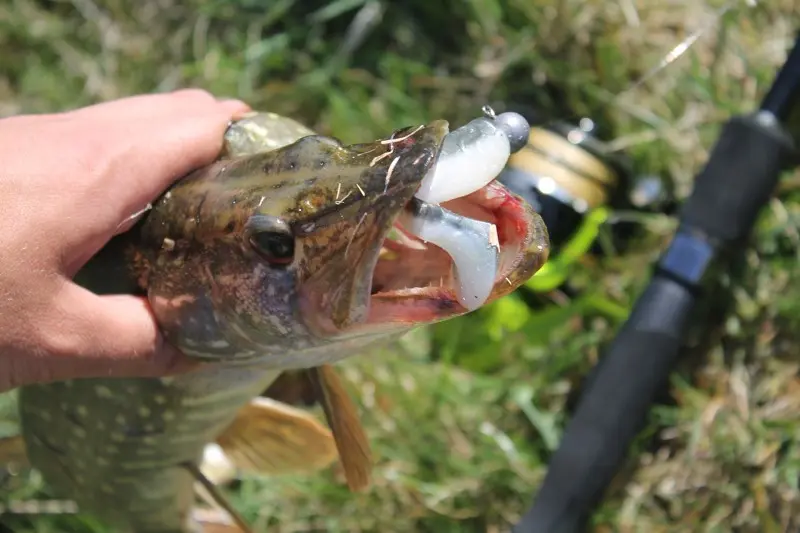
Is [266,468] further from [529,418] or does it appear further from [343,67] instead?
[343,67]

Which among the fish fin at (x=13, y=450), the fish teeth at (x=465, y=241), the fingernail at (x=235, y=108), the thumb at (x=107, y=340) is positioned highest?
the fish teeth at (x=465, y=241)

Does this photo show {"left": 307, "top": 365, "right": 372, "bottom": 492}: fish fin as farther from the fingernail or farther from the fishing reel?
the fishing reel

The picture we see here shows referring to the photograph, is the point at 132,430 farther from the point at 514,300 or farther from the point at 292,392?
the point at 514,300

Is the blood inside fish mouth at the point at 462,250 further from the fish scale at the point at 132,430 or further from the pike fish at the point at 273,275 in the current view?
the fish scale at the point at 132,430

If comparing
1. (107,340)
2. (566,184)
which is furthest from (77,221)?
(566,184)

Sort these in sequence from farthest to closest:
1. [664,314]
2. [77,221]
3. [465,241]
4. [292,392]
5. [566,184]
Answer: [292,392] < [566,184] < [664,314] < [77,221] < [465,241]

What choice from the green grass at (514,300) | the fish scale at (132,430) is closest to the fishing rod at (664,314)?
the green grass at (514,300)
